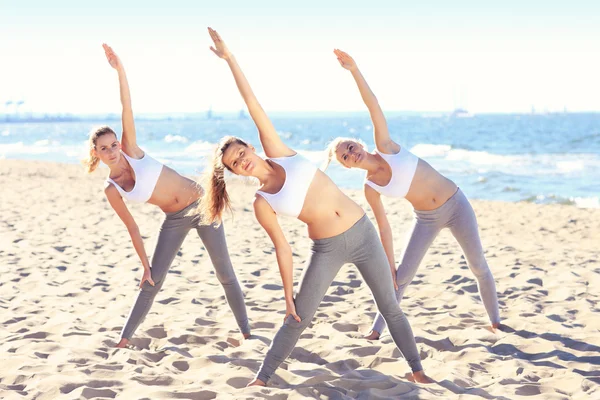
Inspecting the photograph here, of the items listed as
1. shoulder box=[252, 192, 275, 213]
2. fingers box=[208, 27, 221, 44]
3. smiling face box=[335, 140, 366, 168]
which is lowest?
shoulder box=[252, 192, 275, 213]

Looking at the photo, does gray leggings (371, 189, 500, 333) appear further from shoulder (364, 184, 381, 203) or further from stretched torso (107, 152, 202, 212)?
stretched torso (107, 152, 202, 212)

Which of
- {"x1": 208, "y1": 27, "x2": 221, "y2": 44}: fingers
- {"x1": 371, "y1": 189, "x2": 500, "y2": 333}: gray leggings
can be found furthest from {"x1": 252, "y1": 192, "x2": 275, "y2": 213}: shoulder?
{"x1": 371, "y1": 189, "x2": 500, "y2": 333}: gray leggings

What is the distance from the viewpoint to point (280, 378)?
3771mm

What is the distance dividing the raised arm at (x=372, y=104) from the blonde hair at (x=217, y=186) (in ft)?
3.17

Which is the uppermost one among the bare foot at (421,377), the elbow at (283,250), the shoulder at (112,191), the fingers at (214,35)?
the fingers at (214,35)

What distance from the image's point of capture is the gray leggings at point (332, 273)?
11.2 ft

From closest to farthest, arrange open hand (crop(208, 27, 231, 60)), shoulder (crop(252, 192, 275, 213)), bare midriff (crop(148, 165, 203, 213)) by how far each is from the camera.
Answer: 1. shoulder (crop(252, 192, 275, 213))
2. open hand (crop(208, 27, 231, 60))
3. bare midriff (crop(148, 165, 203, 213))

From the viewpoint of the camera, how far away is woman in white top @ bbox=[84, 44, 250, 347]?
13.8ft

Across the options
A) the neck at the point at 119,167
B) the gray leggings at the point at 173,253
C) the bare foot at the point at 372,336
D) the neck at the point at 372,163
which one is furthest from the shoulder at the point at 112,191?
the bare foot at the point at 372,336

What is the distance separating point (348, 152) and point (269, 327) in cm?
190

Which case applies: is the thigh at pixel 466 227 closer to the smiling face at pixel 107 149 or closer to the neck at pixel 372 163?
the neck at pixel 372 163

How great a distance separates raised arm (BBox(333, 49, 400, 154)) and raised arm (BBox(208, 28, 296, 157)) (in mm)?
741

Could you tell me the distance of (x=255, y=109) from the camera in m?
3.42

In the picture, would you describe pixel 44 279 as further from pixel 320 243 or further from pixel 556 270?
pixel 556 270
